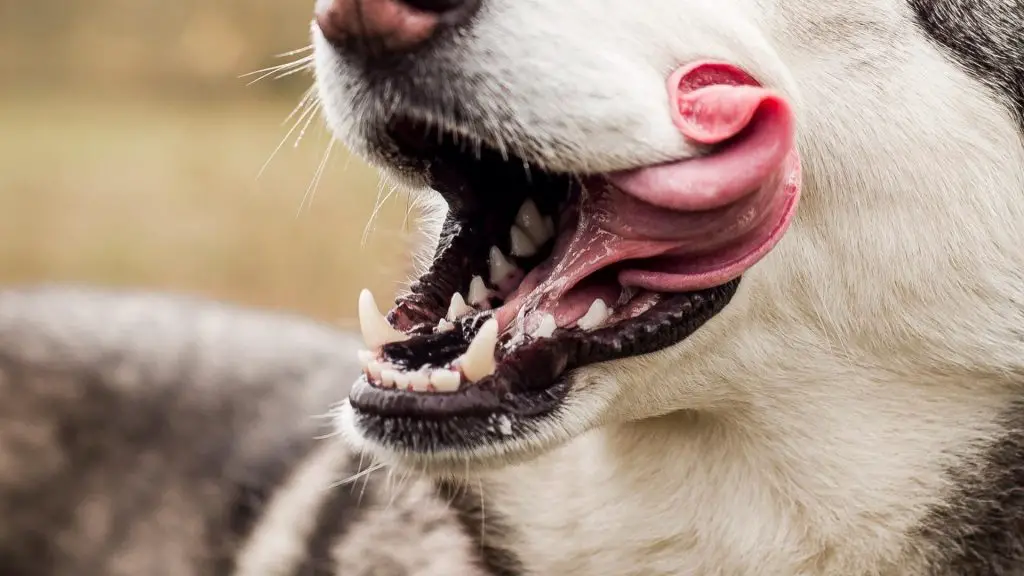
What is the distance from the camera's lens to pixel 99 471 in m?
3.75

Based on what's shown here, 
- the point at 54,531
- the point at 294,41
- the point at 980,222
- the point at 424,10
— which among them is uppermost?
the point at 424,10

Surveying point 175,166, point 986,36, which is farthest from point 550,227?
point 175,166

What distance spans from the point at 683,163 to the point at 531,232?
1.12 feet

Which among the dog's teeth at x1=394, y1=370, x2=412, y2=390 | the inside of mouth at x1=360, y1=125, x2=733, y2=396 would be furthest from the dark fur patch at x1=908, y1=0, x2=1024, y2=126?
the dog's teeth at x1=394, y1=370, x2=412, y2=390

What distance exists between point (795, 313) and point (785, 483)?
35cm

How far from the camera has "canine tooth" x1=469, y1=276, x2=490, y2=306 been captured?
2084mm

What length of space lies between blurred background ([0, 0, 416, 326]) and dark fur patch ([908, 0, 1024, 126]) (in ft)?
3.83

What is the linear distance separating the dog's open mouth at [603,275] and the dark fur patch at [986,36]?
40 cm

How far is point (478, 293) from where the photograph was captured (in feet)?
6.88

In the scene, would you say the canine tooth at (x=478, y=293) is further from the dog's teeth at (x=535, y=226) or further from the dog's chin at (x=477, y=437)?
the dog's chin at (x=477, y=437)

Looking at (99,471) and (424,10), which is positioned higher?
(424,10)

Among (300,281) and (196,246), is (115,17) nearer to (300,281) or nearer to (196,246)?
(196,246)

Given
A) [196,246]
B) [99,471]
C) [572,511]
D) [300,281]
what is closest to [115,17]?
[196,246]

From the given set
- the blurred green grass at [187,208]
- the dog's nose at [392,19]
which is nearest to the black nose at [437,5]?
the dog's nose at [392,19]
